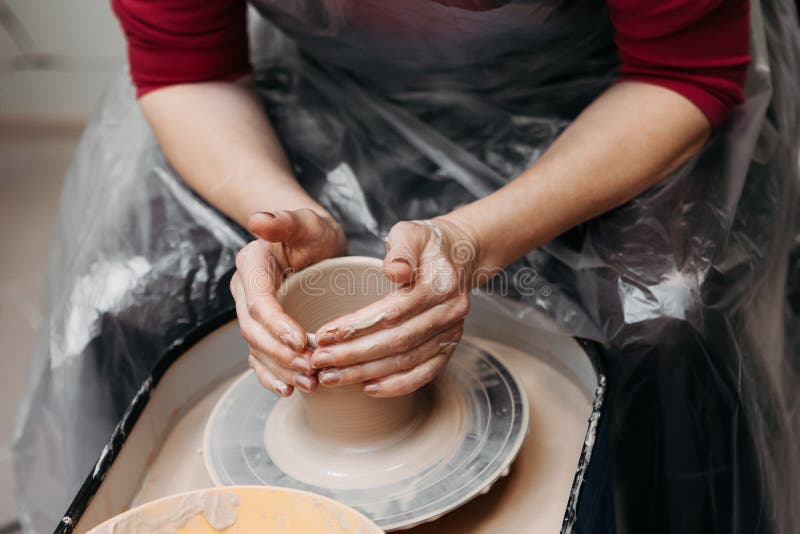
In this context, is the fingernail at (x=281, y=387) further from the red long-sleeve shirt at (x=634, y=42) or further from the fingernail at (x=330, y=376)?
the red long-sleeve shirt at (x=634, y=42)

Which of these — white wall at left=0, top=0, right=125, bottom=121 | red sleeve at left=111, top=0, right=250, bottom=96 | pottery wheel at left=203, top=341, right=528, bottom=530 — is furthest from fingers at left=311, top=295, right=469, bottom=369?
white wall at left=0, top=0, right=125, bottom=121

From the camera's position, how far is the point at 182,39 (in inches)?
48.6

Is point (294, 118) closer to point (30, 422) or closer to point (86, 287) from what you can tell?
point (86, 287)

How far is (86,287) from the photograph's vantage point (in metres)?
1.19

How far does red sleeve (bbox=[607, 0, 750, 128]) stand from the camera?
1042 mm

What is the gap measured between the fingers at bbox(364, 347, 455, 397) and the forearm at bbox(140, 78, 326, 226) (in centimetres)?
29

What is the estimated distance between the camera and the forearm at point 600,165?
3.45ft

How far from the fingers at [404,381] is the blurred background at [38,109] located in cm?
171

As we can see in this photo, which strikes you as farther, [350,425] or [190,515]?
[350,425]

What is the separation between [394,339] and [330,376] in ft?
0.23

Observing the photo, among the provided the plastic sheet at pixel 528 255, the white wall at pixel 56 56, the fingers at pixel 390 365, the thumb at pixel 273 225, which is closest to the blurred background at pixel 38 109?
the white wall at pixel 56 56

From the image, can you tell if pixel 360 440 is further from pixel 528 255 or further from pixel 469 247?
pixel 528 255

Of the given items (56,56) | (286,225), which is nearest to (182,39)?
(286,225)

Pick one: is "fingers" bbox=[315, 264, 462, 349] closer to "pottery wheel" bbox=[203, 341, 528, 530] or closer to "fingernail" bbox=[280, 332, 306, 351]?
"fingernail" bbox=[280, 332, 306, 351]
